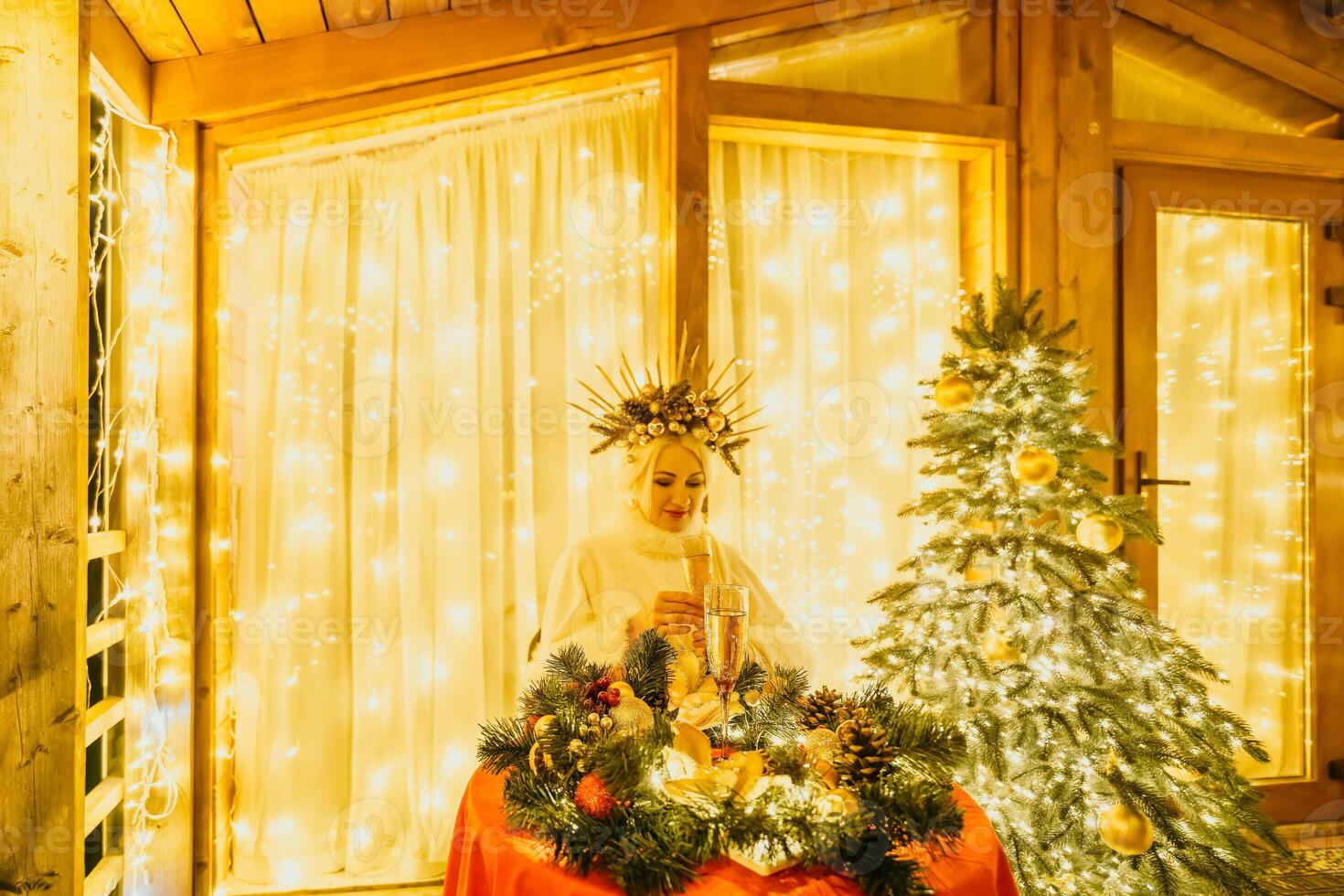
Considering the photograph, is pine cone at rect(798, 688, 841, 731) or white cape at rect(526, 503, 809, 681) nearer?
pine cone at rect(798, 688, 841, 731)

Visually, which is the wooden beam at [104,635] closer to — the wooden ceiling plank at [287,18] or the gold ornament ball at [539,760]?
the gold ornament ball at [539,760]

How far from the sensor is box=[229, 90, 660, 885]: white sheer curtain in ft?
8.98

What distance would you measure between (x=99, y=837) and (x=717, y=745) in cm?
193

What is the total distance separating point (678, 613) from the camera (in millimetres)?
1945

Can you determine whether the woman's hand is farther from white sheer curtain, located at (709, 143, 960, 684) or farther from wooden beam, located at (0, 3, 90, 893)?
wooden beam, located at (0, 3, 90, 893)

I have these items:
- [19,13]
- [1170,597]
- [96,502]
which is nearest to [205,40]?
[19,13]

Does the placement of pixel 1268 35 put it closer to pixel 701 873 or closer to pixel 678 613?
pixel 678 613

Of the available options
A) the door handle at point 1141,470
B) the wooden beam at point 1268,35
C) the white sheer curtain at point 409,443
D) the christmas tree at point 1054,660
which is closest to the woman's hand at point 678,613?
the christmas tree at point 1054,660

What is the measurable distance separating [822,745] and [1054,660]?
3.99 ft

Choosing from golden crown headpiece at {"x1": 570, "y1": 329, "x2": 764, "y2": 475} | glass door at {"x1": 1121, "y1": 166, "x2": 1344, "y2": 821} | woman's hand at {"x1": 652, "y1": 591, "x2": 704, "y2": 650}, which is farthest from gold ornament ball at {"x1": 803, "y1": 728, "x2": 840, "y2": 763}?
glass door at {"x1": 1121, "y1": 166, "x2": 1344, "y2": 821}

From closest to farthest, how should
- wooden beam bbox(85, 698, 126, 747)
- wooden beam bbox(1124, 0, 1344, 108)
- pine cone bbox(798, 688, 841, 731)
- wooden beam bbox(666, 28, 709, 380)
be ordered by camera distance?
pine cone bbox(798, 688, 841, 731) < wooden beam bbox(85, 698, 126, 747) < wooden beam bbox(666, 28, 709, 380) < wooden beam bbox(1124, 0, 1344, 108)

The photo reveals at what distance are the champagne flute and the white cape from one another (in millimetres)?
754

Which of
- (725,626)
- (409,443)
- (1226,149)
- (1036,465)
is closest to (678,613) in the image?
(725,626)

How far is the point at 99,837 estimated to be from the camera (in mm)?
2221
